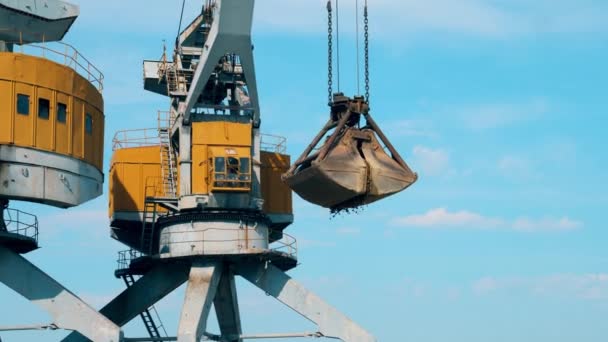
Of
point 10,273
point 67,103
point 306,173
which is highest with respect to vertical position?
point 67,103

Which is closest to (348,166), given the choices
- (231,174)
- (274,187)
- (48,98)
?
(231,174)

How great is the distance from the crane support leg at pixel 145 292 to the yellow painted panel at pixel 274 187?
445 cm

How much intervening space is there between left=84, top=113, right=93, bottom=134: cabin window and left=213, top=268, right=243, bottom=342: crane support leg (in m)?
7.75

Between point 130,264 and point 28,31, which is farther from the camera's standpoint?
point 130,264

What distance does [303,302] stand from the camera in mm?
44219

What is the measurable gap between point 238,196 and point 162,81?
261 inches

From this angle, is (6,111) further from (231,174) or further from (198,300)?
(198,300)

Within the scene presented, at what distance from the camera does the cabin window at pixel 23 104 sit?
1468 inches

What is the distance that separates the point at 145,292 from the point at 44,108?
33.8 ft

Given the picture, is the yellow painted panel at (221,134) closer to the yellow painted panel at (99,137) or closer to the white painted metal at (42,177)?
the yellow painted panel at (99,137)

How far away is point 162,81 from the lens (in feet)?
153

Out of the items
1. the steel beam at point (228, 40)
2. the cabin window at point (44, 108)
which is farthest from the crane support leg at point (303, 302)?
the cabin window at point (44, 108)

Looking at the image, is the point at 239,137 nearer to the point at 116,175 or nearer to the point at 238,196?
the point at 238,196

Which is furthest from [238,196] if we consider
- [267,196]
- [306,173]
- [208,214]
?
[306,173]
